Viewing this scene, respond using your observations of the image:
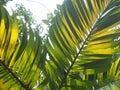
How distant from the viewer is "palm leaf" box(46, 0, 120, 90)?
1495 millimetres

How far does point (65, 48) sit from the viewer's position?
152 centimetres

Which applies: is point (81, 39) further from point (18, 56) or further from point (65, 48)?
point (18, 56)

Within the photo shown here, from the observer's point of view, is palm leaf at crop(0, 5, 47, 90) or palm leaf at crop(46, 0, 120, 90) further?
palm leaf at crop(46, 0, 120, 90)

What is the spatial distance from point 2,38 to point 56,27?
26 cm

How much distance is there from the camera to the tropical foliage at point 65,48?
144 cm

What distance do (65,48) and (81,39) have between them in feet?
0.29

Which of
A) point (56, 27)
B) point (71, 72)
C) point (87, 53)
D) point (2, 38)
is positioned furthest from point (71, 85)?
point (2, 38)

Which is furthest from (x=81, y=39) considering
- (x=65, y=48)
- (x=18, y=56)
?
(x=18, y=56)

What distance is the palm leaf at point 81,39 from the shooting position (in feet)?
4.91

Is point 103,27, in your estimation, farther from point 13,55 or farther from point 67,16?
point 13,55

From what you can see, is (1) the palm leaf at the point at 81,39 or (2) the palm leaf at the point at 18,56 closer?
(2) the palm leaf at the point at 18,56

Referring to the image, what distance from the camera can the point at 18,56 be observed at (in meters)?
1.45

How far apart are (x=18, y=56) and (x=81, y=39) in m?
0.32

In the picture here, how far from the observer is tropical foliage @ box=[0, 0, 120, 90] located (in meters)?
1.44
